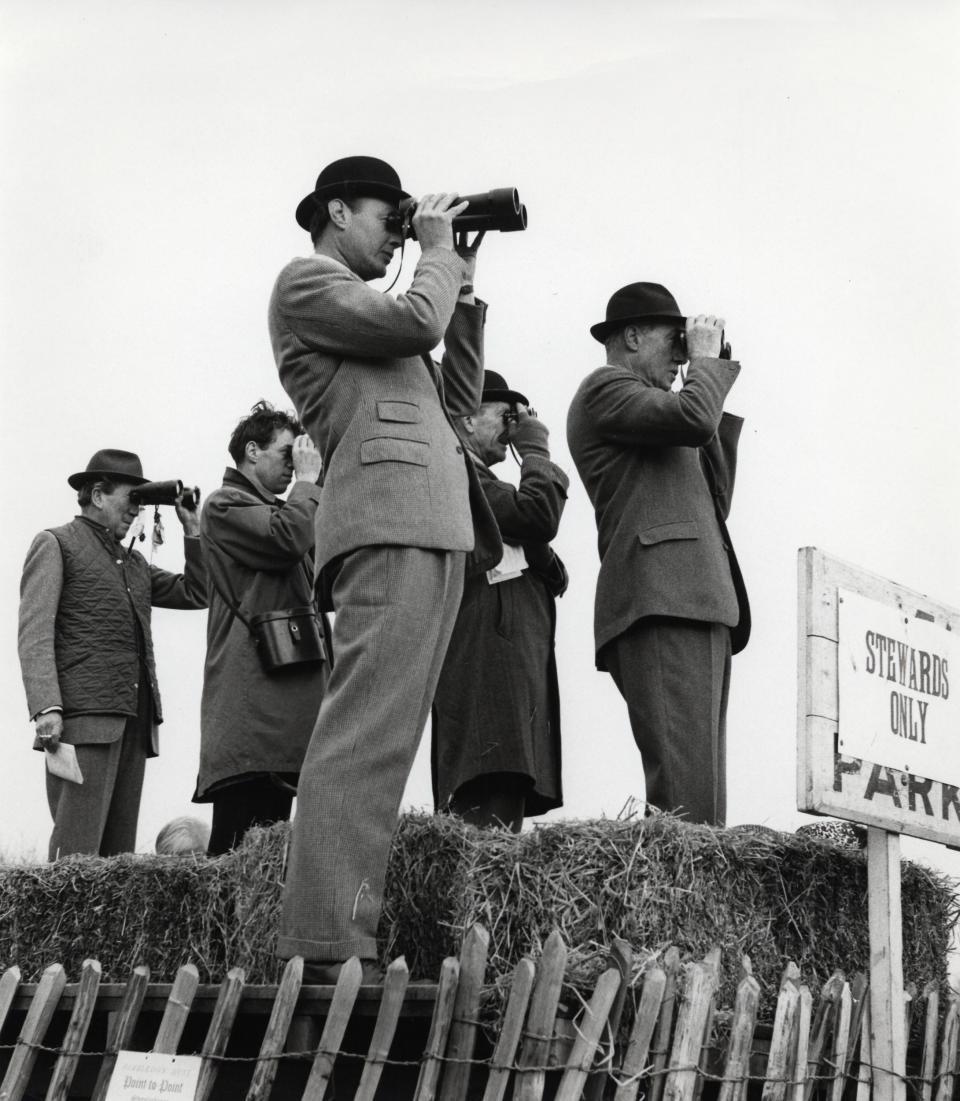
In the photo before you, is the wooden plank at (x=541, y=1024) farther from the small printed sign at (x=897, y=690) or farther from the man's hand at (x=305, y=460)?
the man's hand at (x=305, y=460)

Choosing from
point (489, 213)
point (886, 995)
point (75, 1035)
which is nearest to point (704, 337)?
point (489, 213)

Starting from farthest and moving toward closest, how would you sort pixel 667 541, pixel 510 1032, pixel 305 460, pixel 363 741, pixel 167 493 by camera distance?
pixel 167 493 < pixel 305 460 < pixel 667 541 < pixel 363 741 < pixel 510 1032

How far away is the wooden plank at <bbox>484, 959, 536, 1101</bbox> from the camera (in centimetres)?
343

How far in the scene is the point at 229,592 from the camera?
5.78 m

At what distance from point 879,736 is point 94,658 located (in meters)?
3.14

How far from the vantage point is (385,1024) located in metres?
3.53

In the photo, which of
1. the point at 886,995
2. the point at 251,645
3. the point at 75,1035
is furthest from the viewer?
the point at 251,645

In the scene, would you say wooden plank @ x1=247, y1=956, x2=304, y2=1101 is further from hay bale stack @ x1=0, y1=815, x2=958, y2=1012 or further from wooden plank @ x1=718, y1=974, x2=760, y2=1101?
wooden plank @ x1=718, y1=974, x2=760, y2=1101

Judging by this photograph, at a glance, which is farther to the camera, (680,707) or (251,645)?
(251,645)

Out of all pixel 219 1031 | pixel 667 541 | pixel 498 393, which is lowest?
pixel 219 1031

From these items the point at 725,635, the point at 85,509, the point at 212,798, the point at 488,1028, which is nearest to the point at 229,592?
the point at 212,798

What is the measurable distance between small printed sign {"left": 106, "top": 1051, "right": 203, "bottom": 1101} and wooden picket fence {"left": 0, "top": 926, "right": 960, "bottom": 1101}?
3 centimetres

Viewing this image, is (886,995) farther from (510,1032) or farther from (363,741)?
(363,741)

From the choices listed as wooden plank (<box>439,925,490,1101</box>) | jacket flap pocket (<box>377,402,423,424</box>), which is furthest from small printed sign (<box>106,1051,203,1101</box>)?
jacket flap pocket (<box>377,402,423,424</box>)
